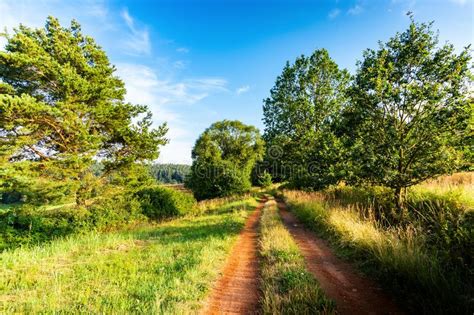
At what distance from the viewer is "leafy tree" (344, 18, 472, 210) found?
7156 mm

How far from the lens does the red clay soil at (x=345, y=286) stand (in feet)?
12.4

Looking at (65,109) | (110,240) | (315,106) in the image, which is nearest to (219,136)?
(315,106)

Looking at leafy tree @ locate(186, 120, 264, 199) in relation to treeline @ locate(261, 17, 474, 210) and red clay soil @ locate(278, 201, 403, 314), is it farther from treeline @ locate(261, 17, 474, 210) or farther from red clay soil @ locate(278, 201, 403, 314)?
red clay soil @ locate(278, 201, 403, 314)

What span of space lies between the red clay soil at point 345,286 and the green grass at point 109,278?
2.65m

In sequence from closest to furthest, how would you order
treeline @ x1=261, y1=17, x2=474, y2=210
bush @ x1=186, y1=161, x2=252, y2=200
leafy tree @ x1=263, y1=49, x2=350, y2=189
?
treeline @ x1=261, y1=17, x2=474, y2=210 < leafy tree @ x1=263, y1=49, x2=350, y2=189 < bush @ x1=186, y1=161, x2=252, y2=200

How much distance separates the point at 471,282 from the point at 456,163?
208 inches

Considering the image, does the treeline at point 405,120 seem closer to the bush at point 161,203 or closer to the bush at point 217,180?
the bush at point 161,203

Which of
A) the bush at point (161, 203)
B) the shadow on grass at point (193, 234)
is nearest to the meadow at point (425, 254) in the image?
the shadow on grass at point (193, 234)

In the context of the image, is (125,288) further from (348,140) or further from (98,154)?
(98,154)

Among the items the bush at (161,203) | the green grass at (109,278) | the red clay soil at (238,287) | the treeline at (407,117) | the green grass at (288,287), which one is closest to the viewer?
the green grass at (288,287)

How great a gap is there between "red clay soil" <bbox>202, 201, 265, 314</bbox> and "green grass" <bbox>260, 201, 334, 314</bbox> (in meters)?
0.28

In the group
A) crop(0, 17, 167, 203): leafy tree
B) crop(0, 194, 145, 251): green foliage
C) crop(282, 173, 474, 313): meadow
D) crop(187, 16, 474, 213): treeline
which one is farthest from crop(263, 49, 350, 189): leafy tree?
crop(0, 194, 145, 251): green foliage

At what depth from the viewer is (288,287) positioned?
4414mm

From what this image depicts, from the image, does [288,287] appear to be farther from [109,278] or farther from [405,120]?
[405,120]
